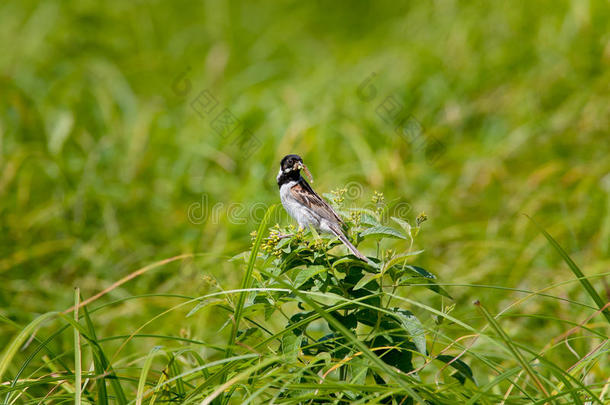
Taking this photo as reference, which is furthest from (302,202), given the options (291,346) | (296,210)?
(291,346)

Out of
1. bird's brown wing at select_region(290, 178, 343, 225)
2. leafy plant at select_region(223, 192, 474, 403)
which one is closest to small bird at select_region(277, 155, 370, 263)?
bird's brown wing at select_region(290, 178, 343, 225)

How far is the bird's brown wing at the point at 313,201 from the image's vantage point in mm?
2764

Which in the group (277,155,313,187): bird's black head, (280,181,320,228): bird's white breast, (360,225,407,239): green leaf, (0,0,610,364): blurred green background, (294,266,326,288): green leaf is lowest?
(294,266,326,288): green leaf

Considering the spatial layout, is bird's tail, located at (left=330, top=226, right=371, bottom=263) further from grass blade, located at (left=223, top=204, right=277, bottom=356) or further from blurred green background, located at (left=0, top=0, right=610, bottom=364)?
blurred green background, located at (left=0, top=0, right=610, bottom=364)

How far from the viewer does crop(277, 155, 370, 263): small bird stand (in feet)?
9.21

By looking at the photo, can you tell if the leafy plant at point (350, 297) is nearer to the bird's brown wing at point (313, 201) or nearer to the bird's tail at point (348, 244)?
the bird's tail at point (348, 244)

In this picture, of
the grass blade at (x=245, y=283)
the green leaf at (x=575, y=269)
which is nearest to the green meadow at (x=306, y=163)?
the grass blade at (x=245, y=283)

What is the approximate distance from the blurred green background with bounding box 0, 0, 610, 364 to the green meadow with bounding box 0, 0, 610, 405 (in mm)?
23

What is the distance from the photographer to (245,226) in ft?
18.2

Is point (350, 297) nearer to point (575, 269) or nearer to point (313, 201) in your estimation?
point (313, 201)

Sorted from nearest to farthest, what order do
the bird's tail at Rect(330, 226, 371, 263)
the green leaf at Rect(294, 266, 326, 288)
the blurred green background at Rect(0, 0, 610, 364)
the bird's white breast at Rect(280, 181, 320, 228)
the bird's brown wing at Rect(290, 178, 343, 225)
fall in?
the green leaf at Rect(294, 266, 326, 288)
the bird's tail at Rect(330, 226, 371, 263)
the bird's brown wing at Rect(290, 178, 343, 225)
the bird's white breast at Rect(280, 181, 320, 228)
the blurred green background at Rect(0, 0, 610, 364)

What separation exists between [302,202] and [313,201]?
0.07 m

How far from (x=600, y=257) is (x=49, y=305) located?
4.39 m

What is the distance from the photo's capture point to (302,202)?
9.96ft
